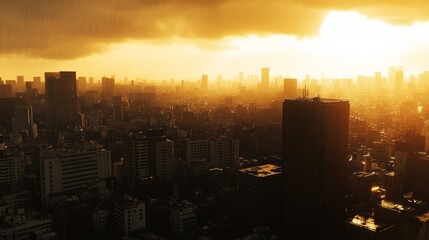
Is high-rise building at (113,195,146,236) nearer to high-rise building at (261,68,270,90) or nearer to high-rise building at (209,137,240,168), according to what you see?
high-rise building at (209,137,240,168)

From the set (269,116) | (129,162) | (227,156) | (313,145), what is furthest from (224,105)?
(313,145)

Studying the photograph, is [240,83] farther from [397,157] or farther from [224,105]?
[397,157]

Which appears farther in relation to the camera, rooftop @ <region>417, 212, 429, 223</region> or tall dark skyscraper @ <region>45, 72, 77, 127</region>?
tall dark skyscraper @ <region>45, 72, 77, 127</region>

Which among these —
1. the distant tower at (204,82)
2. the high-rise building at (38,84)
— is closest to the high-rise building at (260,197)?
the high-rise building at (38,84)

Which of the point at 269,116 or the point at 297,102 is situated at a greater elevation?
the point at 297,102

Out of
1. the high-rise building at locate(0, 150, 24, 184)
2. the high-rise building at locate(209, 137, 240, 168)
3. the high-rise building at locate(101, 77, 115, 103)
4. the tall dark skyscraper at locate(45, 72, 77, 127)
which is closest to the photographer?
the high-rise building at locate(0, 150, 24, 184)

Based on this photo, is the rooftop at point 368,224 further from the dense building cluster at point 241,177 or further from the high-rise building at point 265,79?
the high-rise building at point 265,79

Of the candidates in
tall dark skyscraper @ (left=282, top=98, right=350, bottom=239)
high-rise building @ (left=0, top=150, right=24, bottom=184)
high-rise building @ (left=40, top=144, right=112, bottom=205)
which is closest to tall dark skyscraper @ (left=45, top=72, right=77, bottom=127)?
high-rise building @ (left=0, top=150, right=24, bottom=184)
